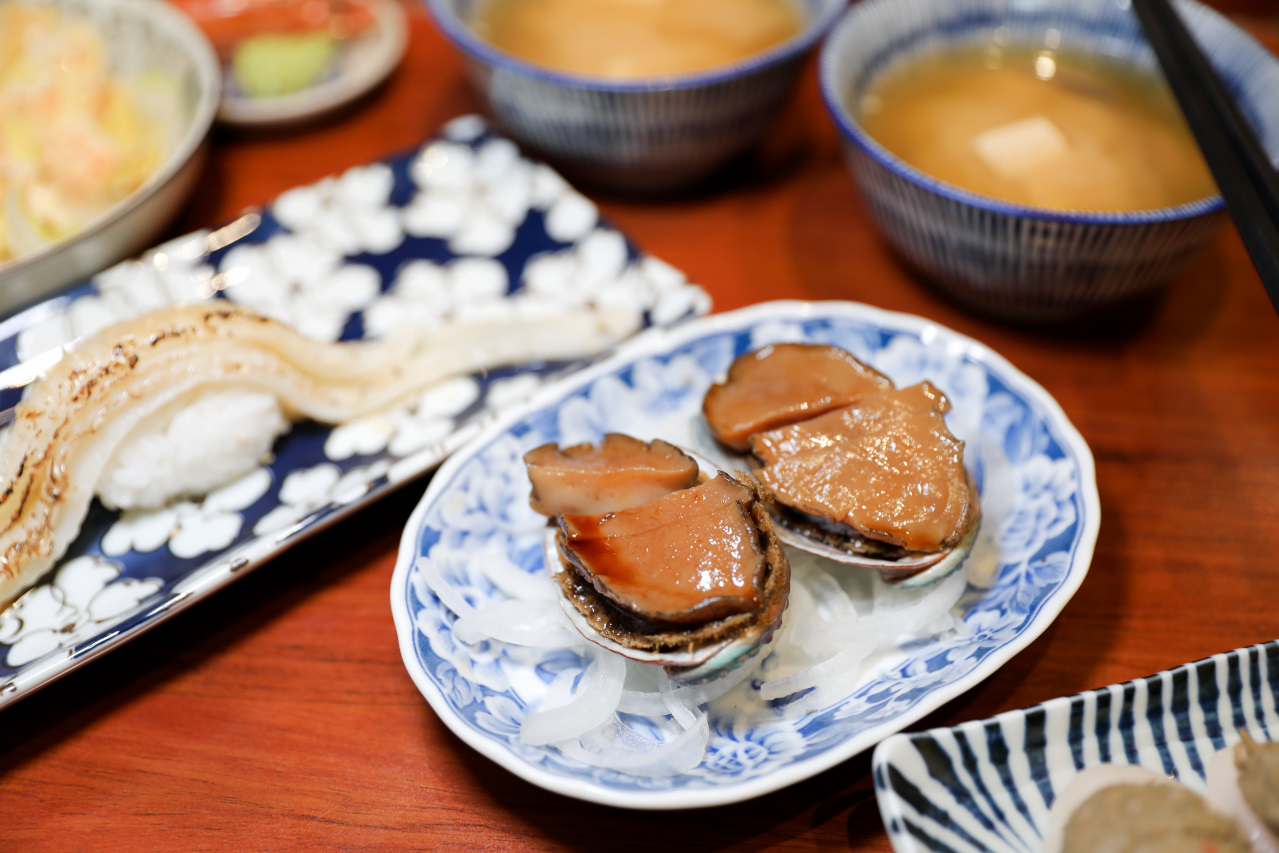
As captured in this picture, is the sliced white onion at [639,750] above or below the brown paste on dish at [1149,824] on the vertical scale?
below

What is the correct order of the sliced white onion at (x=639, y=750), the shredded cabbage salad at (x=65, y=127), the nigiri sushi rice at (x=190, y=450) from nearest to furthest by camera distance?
the sliced white onion at (x=639, y=750), the nigiri sushi rice at (x=190, y=450), the shredded cabbage salad at (x=65, y=127)

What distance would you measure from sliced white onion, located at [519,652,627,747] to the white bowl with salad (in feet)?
4.83

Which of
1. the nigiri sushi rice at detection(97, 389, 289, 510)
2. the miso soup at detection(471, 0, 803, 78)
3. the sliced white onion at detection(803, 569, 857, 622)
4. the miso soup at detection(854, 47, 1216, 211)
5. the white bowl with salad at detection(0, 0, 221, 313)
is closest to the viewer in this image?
the sliced white onion at detection(803, 569, 857, 622)

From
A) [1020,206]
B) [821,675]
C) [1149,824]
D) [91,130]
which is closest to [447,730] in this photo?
[821,675]

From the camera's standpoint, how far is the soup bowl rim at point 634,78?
195 cm

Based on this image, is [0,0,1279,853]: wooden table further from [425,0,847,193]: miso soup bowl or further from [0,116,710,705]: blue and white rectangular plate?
[425,0,847,193]: miso soup bowl

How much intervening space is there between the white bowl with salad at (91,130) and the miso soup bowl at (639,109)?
733 millimetres

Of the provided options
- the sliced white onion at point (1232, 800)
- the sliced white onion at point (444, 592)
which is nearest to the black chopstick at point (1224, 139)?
the sliced white onion at point (1232, 800)

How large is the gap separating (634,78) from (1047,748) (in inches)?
66.7

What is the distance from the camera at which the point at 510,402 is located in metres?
1.71

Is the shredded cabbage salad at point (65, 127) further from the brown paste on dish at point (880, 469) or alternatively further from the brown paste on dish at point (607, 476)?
the brown paste on dish at point (880, 469)

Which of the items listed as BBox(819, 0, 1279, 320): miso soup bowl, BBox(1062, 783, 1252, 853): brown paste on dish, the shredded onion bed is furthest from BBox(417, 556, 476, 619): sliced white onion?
BBox(819, 0, 1279, 320): miso soup bowl

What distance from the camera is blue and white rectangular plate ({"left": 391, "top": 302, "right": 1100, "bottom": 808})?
1.15 meters

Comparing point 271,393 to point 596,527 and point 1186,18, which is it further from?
point 1186,18
